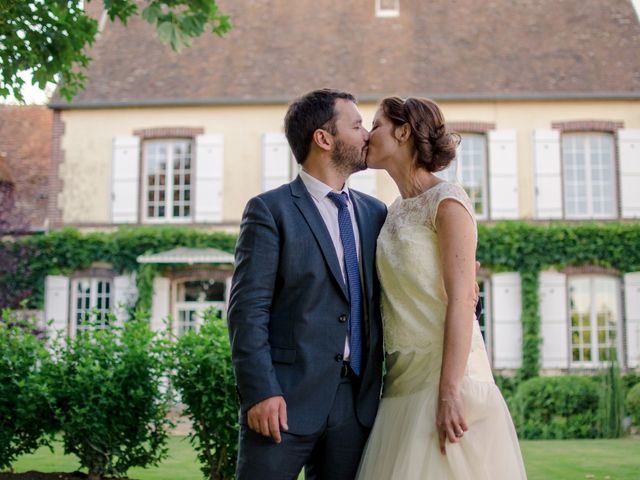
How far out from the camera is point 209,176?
16.5 meters

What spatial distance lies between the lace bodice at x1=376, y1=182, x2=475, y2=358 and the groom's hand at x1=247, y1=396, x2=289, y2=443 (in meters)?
0.56

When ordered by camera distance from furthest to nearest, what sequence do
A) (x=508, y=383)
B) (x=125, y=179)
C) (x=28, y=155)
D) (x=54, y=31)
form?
(x=28, y=155)
(x=125, y=179)
(x=508, y=383)
(x=54, y=31)

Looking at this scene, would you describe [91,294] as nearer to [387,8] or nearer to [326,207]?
[387,8]

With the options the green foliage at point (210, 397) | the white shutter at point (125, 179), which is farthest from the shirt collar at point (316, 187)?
the white shutter at point (125, 179)

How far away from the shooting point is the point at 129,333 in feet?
21.1

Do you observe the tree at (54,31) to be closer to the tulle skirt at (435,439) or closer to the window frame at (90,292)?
the tulle skirt at (435,439)

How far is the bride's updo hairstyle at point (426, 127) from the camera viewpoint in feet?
11.0

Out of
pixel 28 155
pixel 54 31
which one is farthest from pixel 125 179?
pixel 54 31

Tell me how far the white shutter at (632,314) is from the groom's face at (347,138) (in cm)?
1346

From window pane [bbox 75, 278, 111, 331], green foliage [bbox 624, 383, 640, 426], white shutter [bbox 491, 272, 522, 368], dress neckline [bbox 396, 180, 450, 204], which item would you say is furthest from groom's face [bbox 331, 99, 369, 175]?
window pane [bbox 75, 278, 111, 331]

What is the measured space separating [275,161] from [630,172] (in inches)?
269

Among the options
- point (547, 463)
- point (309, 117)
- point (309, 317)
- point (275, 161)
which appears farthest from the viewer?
point (275, 161)

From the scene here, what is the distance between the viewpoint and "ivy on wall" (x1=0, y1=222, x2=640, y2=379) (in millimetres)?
15656

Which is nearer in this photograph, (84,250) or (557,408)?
(557,408)
